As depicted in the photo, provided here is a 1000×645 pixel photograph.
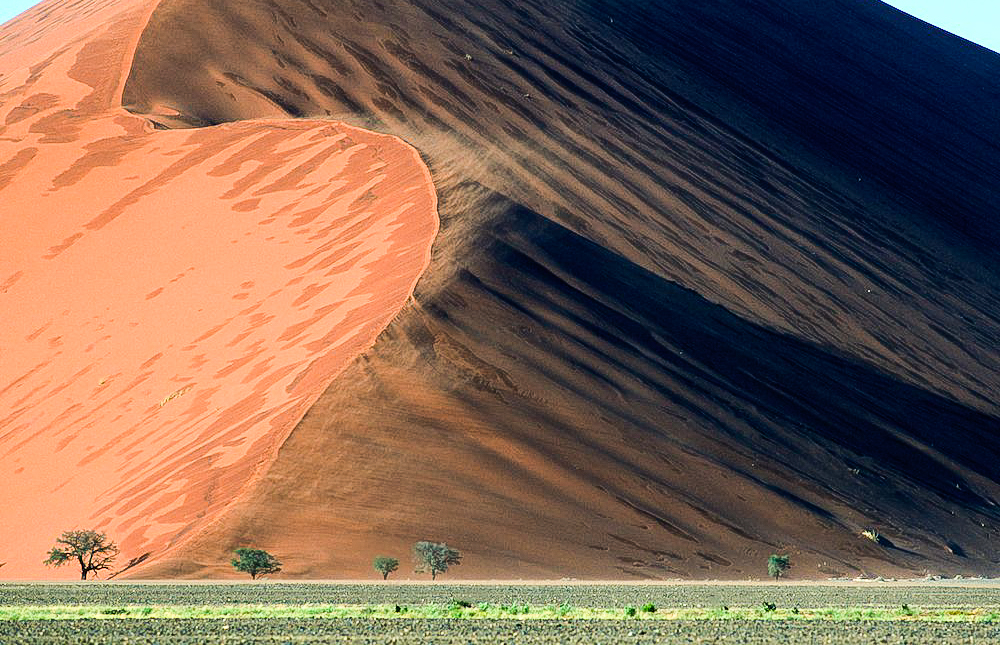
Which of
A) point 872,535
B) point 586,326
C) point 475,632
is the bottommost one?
point 872,535

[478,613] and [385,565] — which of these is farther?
[385,565]

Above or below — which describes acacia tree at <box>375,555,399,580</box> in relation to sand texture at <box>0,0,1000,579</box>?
below

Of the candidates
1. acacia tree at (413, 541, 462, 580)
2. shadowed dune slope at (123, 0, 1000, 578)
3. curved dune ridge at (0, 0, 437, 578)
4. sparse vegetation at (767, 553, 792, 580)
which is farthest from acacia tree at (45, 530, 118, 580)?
sparse vegetation at (767, 553, 792, 580)

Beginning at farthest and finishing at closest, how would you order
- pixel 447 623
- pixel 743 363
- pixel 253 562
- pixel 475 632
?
1. pixel 743 363
2. pixel 253 562
3. pixel 447 623
4. pixel 475 632

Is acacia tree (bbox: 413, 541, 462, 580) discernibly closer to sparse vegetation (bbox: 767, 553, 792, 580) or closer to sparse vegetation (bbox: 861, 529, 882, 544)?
sparse vegetation (bbox: 767, 553, 792, 580)

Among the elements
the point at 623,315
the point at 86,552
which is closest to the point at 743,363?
the point at 623,315

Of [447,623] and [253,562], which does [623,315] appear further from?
[447,623]

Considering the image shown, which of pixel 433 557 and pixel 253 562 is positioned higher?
pixel 433 557

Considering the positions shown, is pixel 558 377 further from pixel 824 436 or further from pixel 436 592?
pixel 436 592
